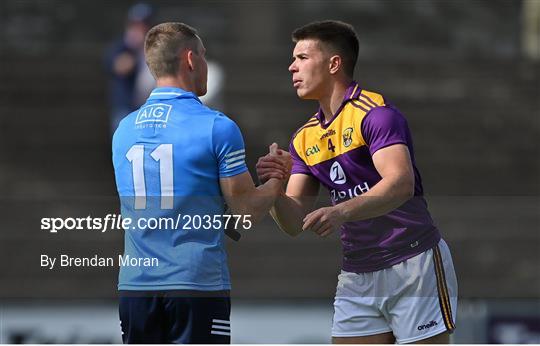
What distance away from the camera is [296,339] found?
7793 millimetres

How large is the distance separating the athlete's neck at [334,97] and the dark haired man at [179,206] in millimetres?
727

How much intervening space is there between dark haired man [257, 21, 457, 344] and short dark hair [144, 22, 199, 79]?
1.97ft

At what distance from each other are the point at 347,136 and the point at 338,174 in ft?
0.58

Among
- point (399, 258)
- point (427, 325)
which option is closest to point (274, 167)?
point (399, 258)

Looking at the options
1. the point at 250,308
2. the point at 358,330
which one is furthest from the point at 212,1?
the point at 358,330

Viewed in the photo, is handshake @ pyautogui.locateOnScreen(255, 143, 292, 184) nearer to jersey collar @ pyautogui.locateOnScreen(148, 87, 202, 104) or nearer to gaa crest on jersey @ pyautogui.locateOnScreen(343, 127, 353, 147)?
gaa crest on jersey @ pyautogui.locateOnScreen(343, 127, 353, 147)

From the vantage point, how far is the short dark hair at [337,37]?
553 centimetres

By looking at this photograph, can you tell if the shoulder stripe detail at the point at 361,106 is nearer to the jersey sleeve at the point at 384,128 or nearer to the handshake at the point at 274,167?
the jersey sleeve at the point at 384,128

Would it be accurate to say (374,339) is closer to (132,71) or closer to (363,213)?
(363,213)

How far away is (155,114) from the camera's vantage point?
494cm

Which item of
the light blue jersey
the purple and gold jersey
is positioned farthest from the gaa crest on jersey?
the light blue jersey

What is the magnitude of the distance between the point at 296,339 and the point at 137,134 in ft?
10.4

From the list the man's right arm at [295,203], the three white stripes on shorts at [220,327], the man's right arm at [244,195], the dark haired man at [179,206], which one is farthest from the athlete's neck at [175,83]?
the three white stripes on shorts at [220,327]

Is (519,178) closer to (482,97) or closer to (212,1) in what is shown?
(482,97)
